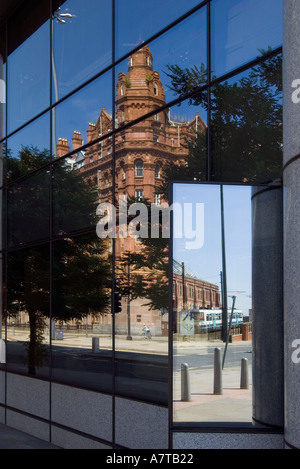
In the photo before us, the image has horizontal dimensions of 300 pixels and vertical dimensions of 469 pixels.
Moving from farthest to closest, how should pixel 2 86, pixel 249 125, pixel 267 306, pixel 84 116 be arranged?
1. pixel 2 86
2. pixel 84 116
3. pixel 249 125
4. pixel 267 306

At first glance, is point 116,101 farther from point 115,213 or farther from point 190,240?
point 190,240

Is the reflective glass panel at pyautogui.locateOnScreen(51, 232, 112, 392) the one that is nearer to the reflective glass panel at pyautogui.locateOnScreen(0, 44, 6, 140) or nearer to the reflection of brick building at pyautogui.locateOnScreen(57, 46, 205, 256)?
the reflection of brick building at pyautogui.locateOnScreen(57, 46, 205, 256)

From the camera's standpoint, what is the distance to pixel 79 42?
1156 cm

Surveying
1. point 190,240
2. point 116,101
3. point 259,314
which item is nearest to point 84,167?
point 116,101

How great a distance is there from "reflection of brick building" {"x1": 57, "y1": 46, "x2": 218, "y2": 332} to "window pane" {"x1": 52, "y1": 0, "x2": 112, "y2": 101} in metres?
0.83

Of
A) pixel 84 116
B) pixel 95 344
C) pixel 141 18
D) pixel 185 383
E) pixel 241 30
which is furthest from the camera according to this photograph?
pixel 84 116

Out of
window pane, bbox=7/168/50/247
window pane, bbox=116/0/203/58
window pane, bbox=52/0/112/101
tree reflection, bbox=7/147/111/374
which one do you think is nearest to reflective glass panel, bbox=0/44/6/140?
tree reflection, bbox=7/147/111/374

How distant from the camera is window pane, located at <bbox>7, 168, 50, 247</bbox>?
12469mm

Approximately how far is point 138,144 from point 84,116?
5.61ft

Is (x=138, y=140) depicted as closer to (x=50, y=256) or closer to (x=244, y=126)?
(x=244, y=126)

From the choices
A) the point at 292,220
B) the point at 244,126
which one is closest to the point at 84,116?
the point at 244,126

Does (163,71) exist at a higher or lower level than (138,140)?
higher

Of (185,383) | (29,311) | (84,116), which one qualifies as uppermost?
(84,116)

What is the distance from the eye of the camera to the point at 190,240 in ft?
24.0
